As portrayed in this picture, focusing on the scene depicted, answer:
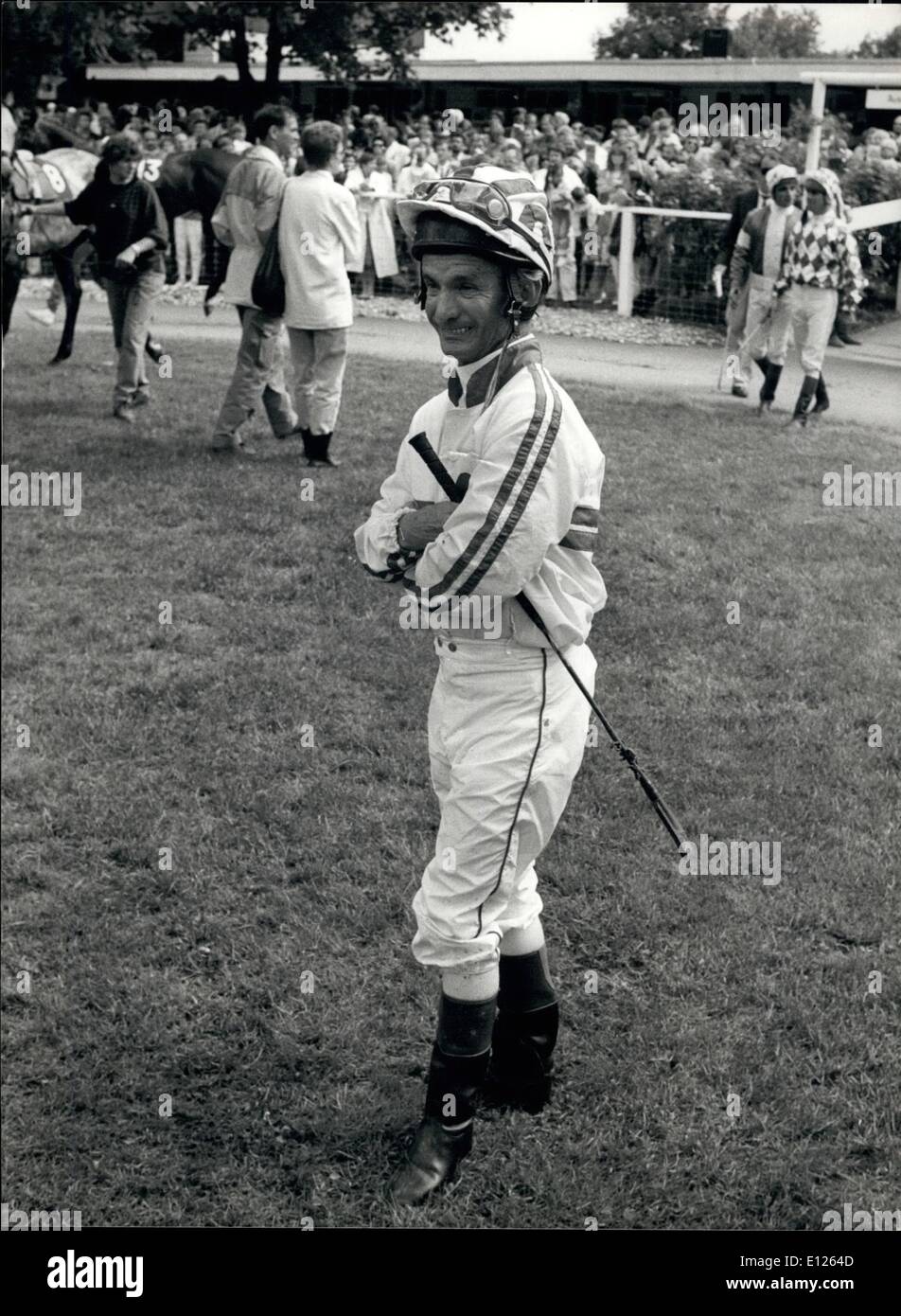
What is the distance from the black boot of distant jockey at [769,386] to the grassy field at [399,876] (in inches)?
23.9

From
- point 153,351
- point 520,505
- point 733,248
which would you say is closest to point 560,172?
point 733,248

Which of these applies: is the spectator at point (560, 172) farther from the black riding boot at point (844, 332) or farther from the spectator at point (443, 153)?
the black riding boot at point (844, 332)

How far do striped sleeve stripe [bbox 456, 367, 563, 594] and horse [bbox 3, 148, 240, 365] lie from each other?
8507mm

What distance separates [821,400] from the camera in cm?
696

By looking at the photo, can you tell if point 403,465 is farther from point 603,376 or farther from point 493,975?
point 603,376

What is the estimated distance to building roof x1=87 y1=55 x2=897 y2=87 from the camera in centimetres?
1529

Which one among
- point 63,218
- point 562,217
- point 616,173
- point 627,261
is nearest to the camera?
point 63,218

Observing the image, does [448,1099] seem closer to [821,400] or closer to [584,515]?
[584,515]

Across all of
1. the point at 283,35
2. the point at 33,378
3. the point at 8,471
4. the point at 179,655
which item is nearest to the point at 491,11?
the point at 283,35

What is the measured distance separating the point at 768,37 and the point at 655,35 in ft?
60.4

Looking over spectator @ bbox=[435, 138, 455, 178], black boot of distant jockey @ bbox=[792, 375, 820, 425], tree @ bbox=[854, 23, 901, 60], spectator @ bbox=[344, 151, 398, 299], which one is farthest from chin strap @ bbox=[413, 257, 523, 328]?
spectator @ bbox=[435, 138, 455, 178]

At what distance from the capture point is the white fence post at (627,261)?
1191cm

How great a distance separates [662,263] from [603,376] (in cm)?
610

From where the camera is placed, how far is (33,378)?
430 inches
